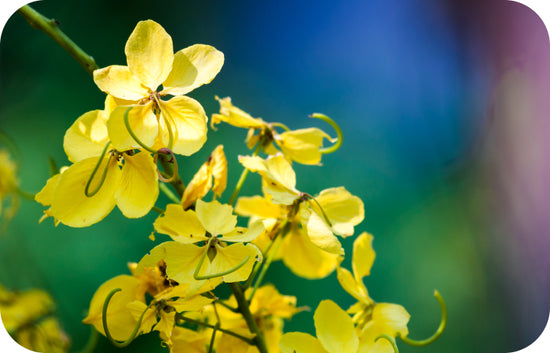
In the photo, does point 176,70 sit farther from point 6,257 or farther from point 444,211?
point 444,211

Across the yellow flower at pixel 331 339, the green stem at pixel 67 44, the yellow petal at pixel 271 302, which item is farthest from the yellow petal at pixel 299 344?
the green stem at pixel 67 44

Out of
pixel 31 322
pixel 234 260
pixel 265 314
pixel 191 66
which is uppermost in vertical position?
pixel 191 66

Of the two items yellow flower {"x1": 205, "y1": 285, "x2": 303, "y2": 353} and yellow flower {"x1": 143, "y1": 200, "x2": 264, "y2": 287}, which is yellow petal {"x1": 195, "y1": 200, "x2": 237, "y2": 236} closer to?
yellow flower {"x1": 143, "y1": 200, "x2": 264, "y2": 287}

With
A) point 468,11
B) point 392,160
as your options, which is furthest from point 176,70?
point 392,160

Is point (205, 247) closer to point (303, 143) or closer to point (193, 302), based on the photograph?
point (193, 302)

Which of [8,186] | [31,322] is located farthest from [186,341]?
[8,186]

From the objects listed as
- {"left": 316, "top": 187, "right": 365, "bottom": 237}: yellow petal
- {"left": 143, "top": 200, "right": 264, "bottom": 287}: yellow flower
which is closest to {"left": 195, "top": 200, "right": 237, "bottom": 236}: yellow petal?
{"left": 143, "top": 200, "right": 264, "bottom": 287}: yellow flower
